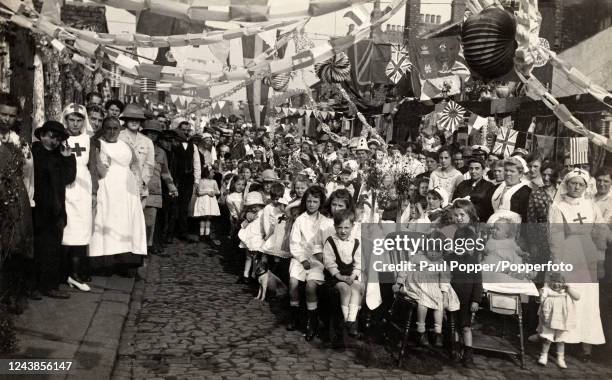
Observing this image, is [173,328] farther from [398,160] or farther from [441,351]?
[398,160]

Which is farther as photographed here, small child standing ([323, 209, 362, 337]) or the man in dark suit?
the man in dark suit

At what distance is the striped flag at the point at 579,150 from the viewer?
9.47m

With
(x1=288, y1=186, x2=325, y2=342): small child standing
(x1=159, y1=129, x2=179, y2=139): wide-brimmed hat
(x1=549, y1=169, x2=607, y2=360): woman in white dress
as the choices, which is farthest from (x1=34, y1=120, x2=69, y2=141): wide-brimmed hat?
(x1=549, y1=169, x2=607, y2=360): woman in white dress

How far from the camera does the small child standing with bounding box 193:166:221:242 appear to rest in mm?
10391

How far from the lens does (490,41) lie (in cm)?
409

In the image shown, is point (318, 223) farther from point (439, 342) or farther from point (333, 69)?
point (333, 69)

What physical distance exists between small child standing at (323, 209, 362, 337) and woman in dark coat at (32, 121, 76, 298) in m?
2.75

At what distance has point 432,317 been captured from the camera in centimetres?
554

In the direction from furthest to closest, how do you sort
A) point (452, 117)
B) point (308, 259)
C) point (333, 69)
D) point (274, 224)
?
point (452, 117), point (333, 69), point (274, 224), point (308, 259)

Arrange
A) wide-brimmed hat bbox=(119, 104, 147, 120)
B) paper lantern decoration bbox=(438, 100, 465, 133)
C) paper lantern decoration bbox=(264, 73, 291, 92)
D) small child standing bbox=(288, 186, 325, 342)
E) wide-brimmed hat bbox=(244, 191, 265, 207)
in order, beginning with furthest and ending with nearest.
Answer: paper lantern decoration bbox=(438, 100, 465, 133), paper lantern decoration bbox=(264, 73, 291, 92), wide-brimmed hat bbox=(244, 191, 265, 207), wide-brimmed hat bbox=(119, 104, 147, 120), small child standing bbox=(288, 186, 325, 342)

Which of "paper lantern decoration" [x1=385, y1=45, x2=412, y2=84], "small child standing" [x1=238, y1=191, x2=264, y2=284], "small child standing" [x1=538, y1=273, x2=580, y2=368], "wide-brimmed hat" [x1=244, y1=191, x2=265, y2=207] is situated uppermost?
"paper lantern decoration" [x1=385, y1=45, x2=412, y2=84]

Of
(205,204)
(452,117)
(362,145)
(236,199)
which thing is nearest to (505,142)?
(452,117)

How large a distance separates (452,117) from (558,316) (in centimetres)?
917

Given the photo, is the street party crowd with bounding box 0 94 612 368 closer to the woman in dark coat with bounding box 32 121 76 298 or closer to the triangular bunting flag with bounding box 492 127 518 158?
the woman in dark coat with bounding box 32 121 76 298
